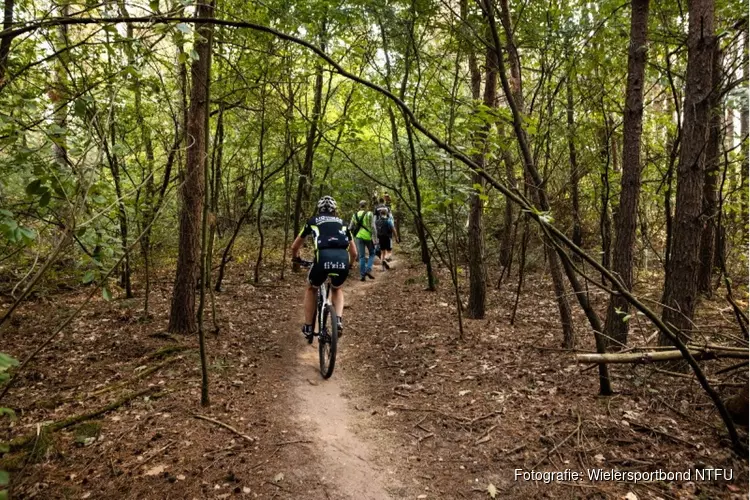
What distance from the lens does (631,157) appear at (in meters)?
5.93

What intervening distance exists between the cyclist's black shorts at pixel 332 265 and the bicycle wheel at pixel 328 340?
1.55ft

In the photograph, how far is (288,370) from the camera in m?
6.67

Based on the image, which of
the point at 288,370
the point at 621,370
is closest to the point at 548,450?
the point at 621,370

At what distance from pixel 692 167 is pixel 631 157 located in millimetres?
918

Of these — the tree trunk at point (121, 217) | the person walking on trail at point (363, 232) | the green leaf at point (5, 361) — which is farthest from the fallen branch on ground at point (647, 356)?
the person walking on trail at point (363, 232)

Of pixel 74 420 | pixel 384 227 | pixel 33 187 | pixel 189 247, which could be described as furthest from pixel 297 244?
pixel 384 227

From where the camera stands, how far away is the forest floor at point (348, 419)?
383 cm

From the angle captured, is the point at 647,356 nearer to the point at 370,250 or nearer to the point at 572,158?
the point at 572,158

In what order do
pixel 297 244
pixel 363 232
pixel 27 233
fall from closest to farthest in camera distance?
pixel 27 233 < pixel 297 244 < pixel 363 232

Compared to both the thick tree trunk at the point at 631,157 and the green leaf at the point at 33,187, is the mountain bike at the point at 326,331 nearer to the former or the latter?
the thick tree trunk at the point at 631,157

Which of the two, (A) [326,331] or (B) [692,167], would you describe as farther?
(A) [326,331]

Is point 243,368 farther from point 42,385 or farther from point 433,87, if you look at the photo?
point 433,87

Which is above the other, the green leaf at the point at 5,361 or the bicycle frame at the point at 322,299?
the green leaf at the point at 5,361

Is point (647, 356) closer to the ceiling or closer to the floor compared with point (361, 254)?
closer to the floor
